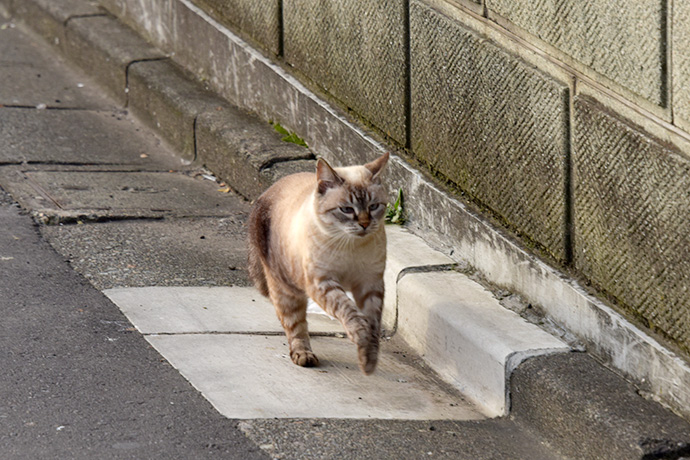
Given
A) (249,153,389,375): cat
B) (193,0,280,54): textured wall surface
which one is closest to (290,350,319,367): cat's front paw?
(249,153,389,375): cat

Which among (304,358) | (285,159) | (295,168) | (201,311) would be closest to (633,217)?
(304,358)

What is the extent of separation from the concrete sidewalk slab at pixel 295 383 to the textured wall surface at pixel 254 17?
265cm

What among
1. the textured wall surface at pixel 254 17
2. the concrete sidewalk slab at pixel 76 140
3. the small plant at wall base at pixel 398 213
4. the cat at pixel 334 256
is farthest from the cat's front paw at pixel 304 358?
the textured wall surface at pixel 254 17

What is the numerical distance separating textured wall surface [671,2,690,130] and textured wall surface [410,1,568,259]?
0.62 meters

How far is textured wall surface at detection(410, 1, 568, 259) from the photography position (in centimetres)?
433

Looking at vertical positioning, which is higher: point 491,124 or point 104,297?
point 491,124

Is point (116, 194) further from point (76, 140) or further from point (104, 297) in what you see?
point (104, 297)

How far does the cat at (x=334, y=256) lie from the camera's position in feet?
13.6

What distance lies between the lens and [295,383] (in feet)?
13.6

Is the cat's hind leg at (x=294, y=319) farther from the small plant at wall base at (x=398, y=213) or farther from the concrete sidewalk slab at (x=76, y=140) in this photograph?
the concrete sidewalk slab at (x=76, y=140)

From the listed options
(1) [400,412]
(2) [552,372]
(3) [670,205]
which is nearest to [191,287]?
(1) [400,412]

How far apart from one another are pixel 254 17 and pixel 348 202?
9.85ft

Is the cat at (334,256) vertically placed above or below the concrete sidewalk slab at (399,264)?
above

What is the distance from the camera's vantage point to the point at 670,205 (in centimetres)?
371
